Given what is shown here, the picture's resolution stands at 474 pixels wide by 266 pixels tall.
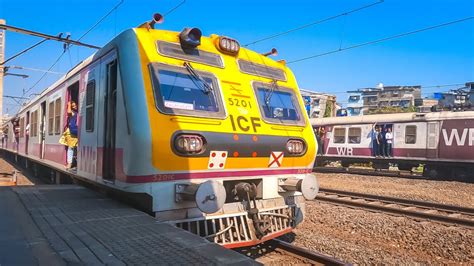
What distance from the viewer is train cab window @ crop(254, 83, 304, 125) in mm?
5473

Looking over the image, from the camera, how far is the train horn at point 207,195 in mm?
4062

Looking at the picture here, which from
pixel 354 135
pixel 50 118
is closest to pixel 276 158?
pixel 50 118

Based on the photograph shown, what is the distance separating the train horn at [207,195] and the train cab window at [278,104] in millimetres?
1538

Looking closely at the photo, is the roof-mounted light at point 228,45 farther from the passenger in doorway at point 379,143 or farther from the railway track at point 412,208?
the passenger in doorway at point 379,143

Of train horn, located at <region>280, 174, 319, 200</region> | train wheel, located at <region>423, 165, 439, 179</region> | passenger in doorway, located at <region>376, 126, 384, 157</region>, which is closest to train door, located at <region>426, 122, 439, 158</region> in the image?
train wheel, located at <region>423, 165, 439, 179</region>

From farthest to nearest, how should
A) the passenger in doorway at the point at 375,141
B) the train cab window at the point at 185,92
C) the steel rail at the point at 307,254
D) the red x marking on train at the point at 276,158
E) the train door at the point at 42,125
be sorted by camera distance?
the passenger in doorway at the point at 375,141 → the train door at the point at 42,125 → the red x marking on train at the point at 276,158 → the steel rail at the point at 307,254 → the train cab window at the point at 185,92

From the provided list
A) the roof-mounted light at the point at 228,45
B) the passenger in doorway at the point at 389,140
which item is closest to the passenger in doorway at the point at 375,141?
the passenger in doorway at the point at 389,140

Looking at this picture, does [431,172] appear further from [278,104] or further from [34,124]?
[34,124]

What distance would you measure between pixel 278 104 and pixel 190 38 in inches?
64.0

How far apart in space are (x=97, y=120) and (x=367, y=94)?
111m

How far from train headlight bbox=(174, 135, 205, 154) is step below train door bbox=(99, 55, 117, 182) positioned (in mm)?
1014

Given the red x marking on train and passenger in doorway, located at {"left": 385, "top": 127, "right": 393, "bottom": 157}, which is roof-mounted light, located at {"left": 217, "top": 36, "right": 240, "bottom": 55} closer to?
the red x marking on train

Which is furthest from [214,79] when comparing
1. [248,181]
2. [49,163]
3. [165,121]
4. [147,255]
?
[49,163]

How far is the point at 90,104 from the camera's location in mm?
5914
